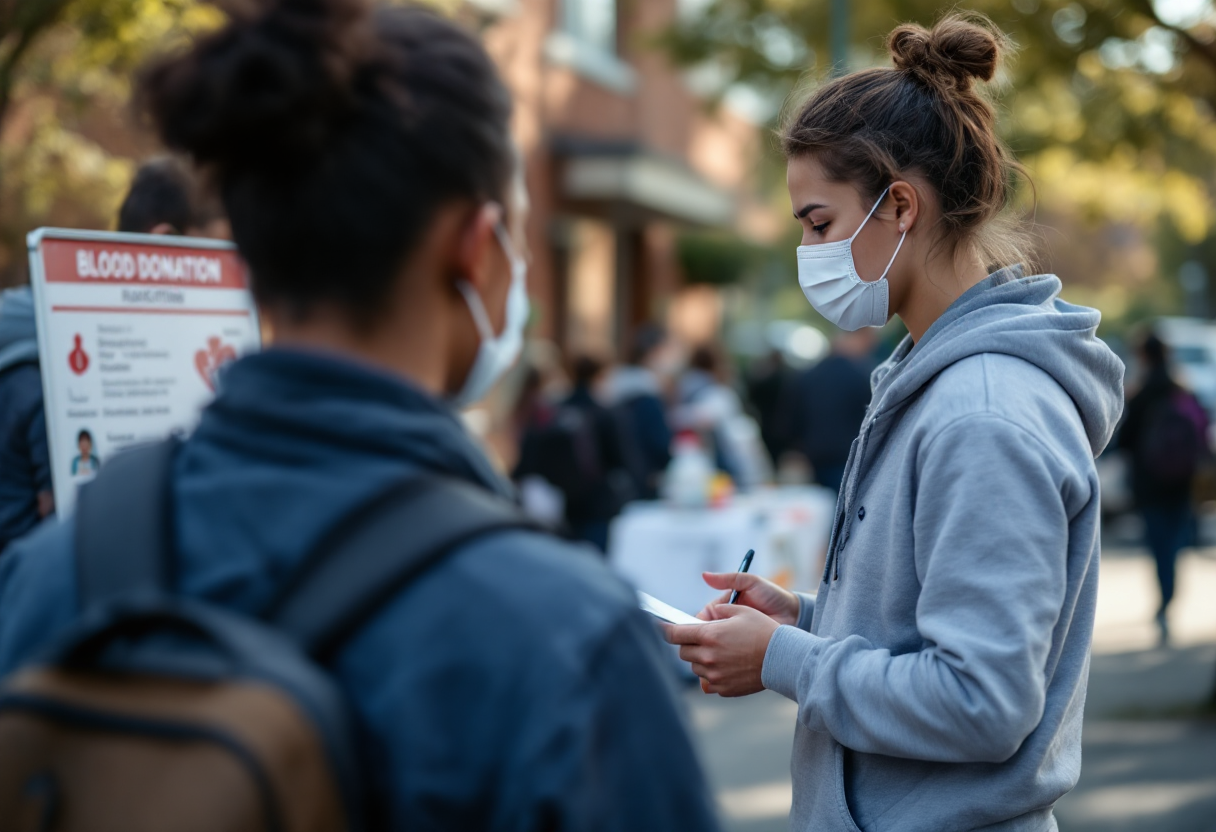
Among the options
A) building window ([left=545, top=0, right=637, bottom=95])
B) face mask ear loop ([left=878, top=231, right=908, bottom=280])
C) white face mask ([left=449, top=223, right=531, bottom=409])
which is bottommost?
white face mask ([left=449, top=223, right=531, bottom=409])

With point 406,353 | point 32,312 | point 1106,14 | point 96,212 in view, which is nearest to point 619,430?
point 96,212

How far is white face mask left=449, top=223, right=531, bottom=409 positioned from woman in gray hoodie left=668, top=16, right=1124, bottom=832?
69cm

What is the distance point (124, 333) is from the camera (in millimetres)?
2652

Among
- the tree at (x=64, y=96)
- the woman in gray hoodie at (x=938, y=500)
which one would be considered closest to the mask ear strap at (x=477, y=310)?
the woman in gray hoodie at (x=938, y=500)

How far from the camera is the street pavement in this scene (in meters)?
5.31

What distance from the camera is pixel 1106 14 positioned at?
811 centimetres

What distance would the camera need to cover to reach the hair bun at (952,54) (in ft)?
6.74

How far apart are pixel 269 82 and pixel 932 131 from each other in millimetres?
1225

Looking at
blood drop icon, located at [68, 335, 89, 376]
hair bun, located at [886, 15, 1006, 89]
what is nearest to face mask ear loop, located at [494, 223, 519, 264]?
hair bun, located at [886, 15, 1006, 89]

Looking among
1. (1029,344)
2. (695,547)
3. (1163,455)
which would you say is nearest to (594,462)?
(695,547)

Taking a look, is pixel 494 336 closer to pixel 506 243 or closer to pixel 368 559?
pixel 506 243

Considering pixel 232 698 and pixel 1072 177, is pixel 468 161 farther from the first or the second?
pixel 1072 177

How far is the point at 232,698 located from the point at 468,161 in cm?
57

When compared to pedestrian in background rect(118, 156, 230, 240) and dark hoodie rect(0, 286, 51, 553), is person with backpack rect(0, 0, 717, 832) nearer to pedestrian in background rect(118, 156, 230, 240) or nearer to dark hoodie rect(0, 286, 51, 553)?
dark hoodie rect(0, 286, 51, 553)
